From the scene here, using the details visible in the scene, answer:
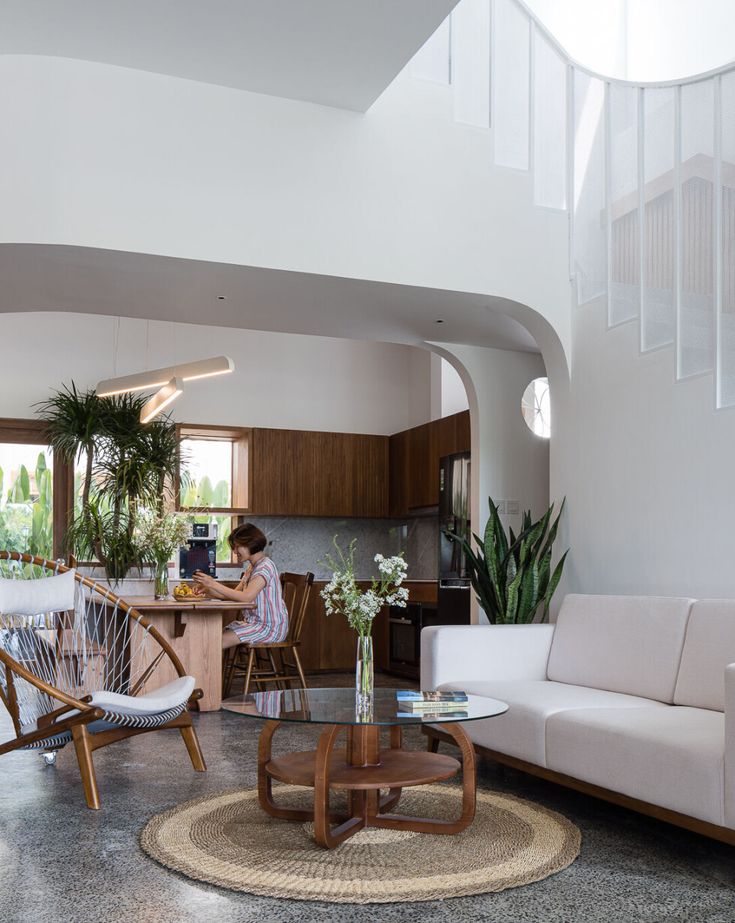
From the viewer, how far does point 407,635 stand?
8.27m

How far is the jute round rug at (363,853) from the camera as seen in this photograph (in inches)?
112

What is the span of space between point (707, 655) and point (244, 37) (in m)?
3.39

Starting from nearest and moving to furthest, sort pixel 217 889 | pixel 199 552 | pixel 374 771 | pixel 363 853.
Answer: pixel 217 889, pixel 363 853, pixel 374 771, pixel 199 552

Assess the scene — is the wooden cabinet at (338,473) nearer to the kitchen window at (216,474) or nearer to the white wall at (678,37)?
the kitchen window at (216,474)

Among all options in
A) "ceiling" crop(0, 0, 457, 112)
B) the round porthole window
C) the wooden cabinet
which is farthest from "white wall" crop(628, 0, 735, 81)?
the wooden cabinet

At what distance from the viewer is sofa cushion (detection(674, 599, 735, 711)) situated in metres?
3.76

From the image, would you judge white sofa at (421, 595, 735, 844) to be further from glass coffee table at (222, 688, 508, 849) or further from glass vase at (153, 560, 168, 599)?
glass vase at (153, 560, 168, 599)

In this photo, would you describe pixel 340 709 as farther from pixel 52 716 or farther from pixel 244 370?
pixel 244 370

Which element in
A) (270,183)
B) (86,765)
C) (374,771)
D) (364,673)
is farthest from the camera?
(270,183)

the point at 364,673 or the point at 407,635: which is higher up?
the point at 364,673

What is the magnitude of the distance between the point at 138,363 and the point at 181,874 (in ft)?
21.5

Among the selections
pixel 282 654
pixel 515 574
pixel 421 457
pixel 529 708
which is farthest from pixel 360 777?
pixel 421 457

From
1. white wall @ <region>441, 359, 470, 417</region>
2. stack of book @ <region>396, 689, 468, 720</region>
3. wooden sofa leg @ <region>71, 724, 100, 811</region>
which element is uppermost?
white wall @ <region>441, 359, 470, 417</region>

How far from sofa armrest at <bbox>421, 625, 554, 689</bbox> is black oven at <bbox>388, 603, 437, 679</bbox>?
9.94 feet
